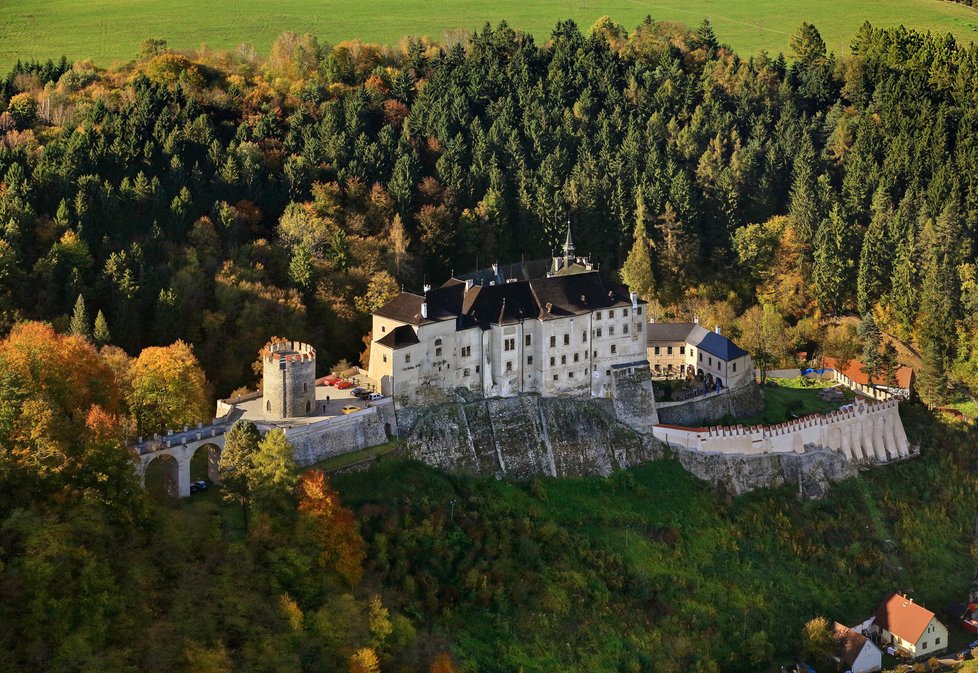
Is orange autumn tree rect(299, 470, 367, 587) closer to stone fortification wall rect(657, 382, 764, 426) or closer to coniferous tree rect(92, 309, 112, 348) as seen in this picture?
coniferous tree rect(92, 309, 112, 348)

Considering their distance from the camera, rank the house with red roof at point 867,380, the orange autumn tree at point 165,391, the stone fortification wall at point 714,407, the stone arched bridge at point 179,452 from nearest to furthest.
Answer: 1. the stone arched bridge at point 179,452
2. the orange autumn tree at point 165,391
3. the stone fortification wall at point 714,407
4. the house with red roof at point 867,380

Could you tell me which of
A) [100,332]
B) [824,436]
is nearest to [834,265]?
[824,436]

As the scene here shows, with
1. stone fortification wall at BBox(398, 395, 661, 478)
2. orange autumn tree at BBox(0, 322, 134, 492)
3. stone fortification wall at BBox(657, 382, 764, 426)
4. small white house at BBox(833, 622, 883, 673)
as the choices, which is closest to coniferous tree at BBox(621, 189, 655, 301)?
stone fortification wall at BBox(657, 382, 764, 426)

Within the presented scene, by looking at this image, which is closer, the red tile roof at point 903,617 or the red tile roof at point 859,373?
the red tile roof at point 903,617

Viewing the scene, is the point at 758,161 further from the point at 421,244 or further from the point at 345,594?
the point at 345,594

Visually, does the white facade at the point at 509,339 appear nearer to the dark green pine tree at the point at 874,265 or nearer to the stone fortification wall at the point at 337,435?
the stone fortification wall at the point at 337,435

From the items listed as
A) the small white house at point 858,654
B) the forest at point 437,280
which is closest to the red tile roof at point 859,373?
the forest at point 437,280
